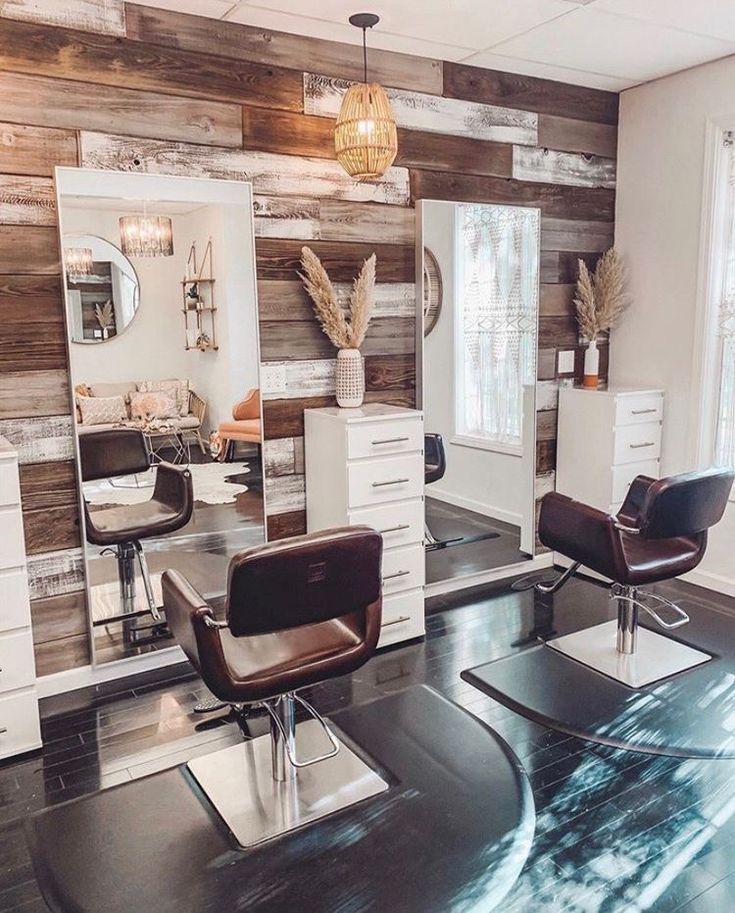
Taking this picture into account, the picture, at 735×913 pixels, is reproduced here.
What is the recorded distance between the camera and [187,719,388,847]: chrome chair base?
2.18 metres

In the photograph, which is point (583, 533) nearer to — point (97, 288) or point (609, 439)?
point (609, 439)

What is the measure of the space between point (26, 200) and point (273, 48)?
3.77 feet

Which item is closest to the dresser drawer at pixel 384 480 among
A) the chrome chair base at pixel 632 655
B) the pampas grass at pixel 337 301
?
the pampas grass at pixel 337 301

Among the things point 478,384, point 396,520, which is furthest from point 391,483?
point 478,384

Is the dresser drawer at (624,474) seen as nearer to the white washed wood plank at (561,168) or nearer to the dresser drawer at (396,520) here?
the dresser drawer at (396,520)

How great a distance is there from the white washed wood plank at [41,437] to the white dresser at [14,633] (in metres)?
0.18

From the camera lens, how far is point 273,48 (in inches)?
119

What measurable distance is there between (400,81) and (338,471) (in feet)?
5.63

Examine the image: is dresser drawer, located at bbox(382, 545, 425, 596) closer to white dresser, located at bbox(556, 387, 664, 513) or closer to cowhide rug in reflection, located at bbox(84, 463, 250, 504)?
cowhide rug in reflection, located at bbox(84, 463, 250, 504)

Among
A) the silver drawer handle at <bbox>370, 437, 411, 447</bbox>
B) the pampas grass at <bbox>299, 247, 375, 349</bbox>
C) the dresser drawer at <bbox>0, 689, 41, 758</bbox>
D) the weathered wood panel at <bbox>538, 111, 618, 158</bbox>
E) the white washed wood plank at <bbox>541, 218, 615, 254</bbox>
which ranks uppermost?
the weathered wood panel at <bbox>538, 111, 618, 158</bbox>

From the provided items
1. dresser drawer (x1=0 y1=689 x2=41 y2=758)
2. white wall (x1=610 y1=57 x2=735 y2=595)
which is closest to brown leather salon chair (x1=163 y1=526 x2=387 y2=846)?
dresser drawer (x1=0 y1=689 x2=41 y2=758)

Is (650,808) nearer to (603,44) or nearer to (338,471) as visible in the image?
(338,471)

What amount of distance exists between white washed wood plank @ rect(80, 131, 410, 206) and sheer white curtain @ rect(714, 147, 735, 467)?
1.55m

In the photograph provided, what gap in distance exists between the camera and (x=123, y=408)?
2.89 meters
